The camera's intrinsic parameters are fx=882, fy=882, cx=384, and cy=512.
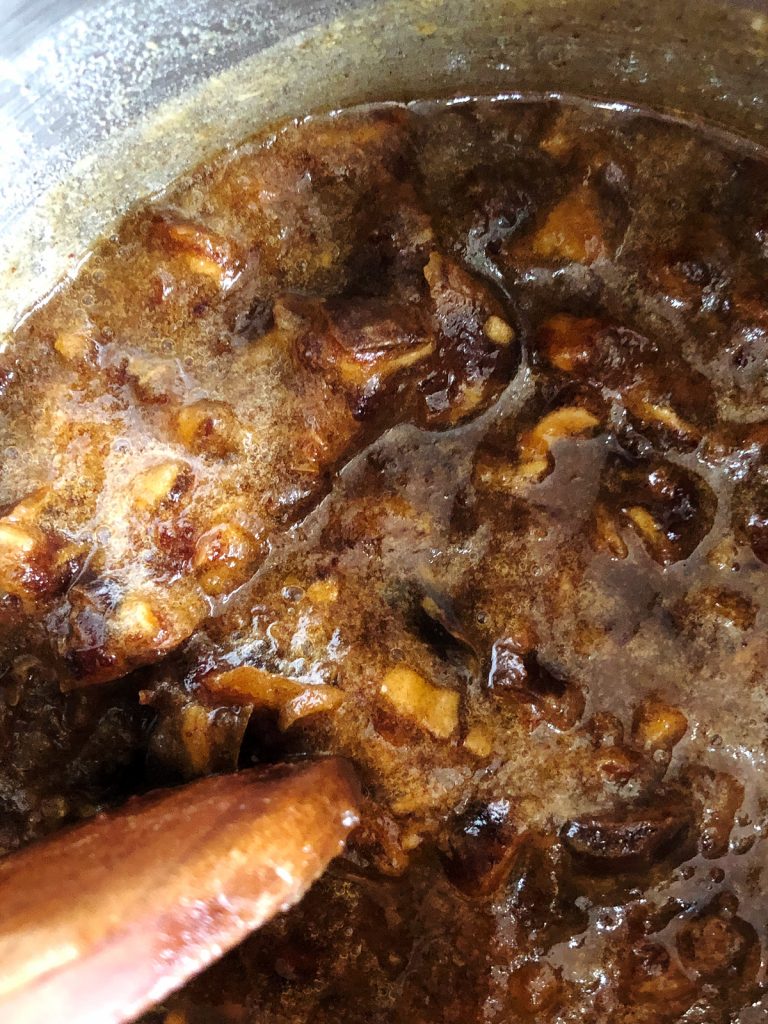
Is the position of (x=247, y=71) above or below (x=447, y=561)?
above

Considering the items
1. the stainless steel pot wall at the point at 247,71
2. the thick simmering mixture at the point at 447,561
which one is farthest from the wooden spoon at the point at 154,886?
the stainless steel pot wall at the point at 247,71

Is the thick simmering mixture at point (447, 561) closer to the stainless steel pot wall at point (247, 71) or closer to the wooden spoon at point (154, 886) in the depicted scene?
the stainless steel pot wall at point (247, 71)

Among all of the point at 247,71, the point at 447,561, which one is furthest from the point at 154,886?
the point at 247,71

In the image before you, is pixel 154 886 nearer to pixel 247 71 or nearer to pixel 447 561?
pixel 447 561

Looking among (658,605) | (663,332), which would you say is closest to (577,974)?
(658,605)

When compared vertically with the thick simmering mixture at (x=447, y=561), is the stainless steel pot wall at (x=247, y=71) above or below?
above

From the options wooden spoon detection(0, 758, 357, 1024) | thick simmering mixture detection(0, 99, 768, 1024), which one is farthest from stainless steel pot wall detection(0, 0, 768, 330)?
wooden spoon detection(0, 758, 357, 1024)

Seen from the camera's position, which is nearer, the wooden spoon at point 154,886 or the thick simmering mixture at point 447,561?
the wooden spoon at point 154,886
